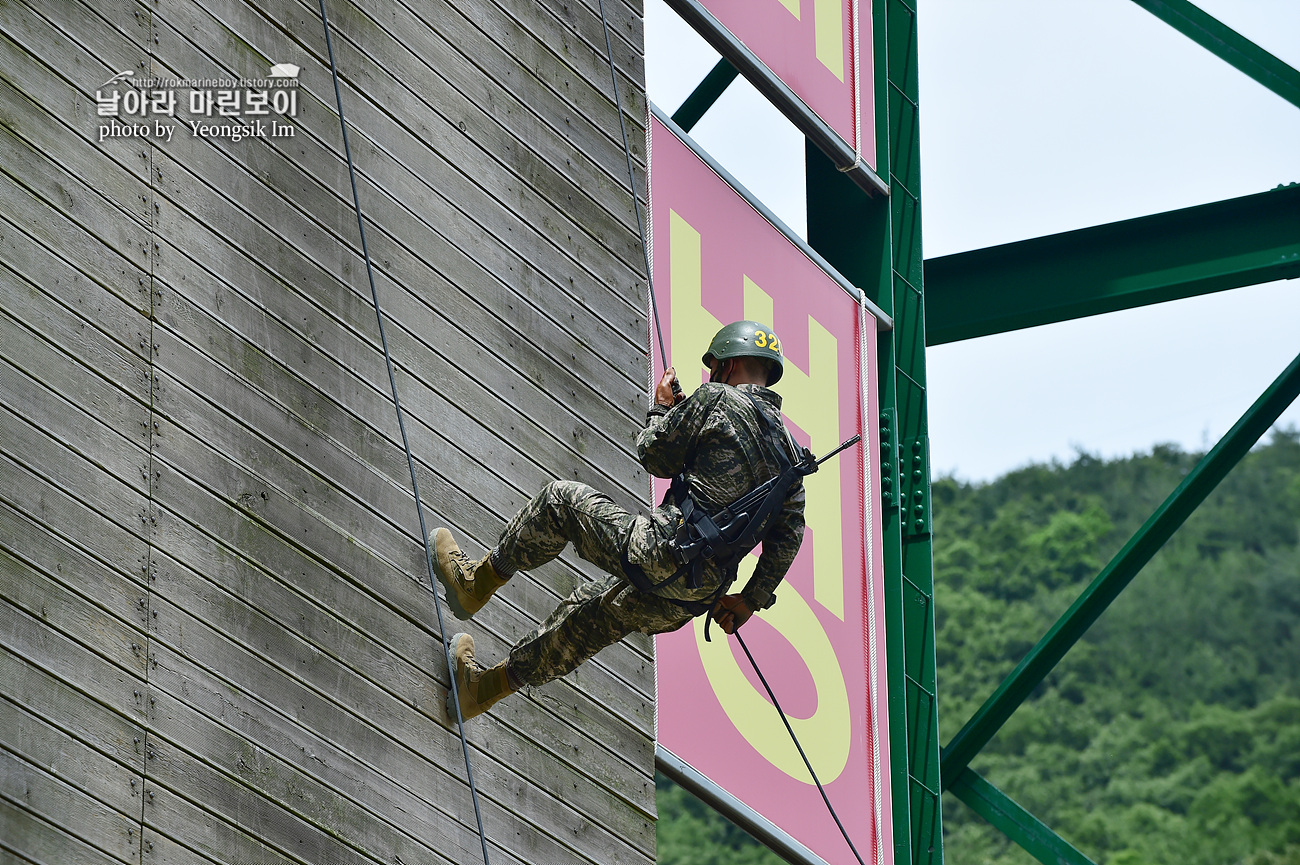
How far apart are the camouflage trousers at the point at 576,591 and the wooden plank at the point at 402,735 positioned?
46 cm

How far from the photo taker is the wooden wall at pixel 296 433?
591 centimetres

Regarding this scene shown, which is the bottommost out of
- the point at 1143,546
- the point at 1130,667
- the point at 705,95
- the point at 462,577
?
the point at 462,577

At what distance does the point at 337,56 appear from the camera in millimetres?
7422

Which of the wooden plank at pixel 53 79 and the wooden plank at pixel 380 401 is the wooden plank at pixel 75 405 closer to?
the wooden plank at pixel 380 401

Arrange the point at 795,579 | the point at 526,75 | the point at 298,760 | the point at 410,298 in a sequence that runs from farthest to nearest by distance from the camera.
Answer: the point at 795,579 → the point at 526,75 → the point at 410,298 → the point at 298,760

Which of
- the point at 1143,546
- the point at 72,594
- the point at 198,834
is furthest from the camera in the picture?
the point at 1143,546

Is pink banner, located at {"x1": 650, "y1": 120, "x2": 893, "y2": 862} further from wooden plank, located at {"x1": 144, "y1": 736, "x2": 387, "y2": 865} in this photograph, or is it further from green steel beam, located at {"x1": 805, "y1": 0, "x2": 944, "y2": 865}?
wooden plank, located at {"x1": 144, "y1": 736, "x2": 387, "y2": 865}

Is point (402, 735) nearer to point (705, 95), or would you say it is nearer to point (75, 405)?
point (75, 405)

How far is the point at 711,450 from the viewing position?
6.77 metres

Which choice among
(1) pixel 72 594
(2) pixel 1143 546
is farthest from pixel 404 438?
(2) pixel 1143 546

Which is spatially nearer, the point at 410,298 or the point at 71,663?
the point at 71,663

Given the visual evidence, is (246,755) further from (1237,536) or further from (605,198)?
(1237,536)

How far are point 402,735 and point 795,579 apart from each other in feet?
14.5

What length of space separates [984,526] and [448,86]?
5372 centimetres
